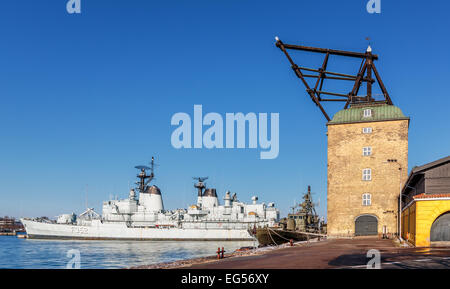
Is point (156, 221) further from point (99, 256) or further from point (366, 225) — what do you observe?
point (366, 225)

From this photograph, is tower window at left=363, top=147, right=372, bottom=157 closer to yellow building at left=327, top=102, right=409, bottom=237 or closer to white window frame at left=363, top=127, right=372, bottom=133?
yellow building at left=327, top=102, right=409, bottom=237

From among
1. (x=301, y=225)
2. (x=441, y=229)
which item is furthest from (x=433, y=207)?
(x=301, y=225)

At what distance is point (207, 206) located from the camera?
8825 centimetres

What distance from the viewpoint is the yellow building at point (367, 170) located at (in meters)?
39.0

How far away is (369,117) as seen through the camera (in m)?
41.2

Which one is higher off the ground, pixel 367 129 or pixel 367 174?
pixel 367 129

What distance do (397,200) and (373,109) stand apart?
9.89 meters

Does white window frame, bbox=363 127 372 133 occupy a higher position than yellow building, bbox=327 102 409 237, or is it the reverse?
white window frame, bbox=363 127 372 133

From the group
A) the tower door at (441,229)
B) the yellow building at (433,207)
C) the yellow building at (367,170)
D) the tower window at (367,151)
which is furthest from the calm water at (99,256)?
the tower door at (441,229)

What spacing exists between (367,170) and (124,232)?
181 ft

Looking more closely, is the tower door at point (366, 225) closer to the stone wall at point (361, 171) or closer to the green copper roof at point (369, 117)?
the stone wall at point (361, 171)

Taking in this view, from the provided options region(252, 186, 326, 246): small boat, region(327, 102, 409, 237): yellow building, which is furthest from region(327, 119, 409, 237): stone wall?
region(252, 186, 326, 246): small boat

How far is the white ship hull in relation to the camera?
7838 cm
